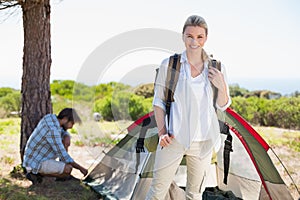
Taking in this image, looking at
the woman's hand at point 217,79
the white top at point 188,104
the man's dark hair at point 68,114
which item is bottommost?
the man's dark hair at point 68,114

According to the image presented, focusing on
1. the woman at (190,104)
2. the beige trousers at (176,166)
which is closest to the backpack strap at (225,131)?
the woman at (190,104)

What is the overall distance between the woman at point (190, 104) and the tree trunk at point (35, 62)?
2.11 m

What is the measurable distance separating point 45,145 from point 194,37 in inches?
77.9

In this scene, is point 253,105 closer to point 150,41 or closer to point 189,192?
point 150,41

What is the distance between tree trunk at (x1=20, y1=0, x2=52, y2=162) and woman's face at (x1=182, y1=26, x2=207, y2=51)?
7.21 feet

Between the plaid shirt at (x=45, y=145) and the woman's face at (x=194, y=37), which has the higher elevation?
the woman's face at (x=194, y=37)

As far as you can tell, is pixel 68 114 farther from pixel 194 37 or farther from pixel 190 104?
pixel 194 37

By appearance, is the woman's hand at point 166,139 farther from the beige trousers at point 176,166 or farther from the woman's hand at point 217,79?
the woman's hand at point 217,79

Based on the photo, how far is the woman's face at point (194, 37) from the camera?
83.1 inches

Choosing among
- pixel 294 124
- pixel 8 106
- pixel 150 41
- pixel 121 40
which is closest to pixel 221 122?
pixel 150 41

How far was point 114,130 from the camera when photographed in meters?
6.12

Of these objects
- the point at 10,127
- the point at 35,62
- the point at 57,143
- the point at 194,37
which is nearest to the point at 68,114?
the point at 57,143

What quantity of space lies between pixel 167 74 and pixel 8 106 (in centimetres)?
694

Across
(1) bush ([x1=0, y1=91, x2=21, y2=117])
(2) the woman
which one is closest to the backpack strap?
(2) the woman
